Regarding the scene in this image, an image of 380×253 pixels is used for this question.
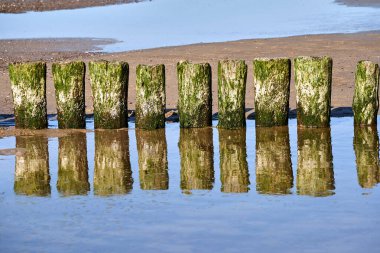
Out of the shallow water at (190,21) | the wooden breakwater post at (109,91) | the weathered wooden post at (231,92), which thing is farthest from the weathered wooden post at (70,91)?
the shallow water at (190,21)

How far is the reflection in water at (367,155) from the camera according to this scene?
374 inches

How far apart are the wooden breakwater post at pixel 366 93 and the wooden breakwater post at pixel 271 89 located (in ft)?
2.66

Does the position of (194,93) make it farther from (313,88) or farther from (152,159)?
(152,159)

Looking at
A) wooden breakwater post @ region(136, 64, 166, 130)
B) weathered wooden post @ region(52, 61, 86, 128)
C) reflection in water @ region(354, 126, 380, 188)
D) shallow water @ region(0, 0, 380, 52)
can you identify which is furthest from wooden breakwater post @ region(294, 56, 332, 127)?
shallow water @ region(0, 0, 380, 52)

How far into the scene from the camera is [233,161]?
410 inches

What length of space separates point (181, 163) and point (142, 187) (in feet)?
3.66

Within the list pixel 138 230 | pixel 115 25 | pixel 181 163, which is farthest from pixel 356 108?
pixel 115 25

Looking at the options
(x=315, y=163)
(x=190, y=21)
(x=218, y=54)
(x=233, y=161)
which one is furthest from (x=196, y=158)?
(x=190, y=21)

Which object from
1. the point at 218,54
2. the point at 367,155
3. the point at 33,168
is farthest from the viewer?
the point at 218,54

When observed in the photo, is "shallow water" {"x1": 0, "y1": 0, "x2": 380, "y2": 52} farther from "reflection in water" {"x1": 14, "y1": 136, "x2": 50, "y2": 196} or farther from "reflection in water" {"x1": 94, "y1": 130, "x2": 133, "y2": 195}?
"reflection in water" {"x1": 14, "y1": 136, "x2": 50, "y2": 196}

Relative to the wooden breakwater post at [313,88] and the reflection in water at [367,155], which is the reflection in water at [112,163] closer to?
the wooden breakwater post at [313,88]

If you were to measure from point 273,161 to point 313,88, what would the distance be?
5.59 feet

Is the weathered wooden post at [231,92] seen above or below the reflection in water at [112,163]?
above

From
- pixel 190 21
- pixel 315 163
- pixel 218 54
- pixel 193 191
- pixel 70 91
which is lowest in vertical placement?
pixel 193 191
